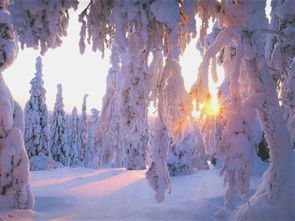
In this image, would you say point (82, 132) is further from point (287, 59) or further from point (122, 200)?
point (122, 200)

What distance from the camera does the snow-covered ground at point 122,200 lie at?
7.84 metres

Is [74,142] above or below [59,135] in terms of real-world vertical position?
below

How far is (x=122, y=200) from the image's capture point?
377 inches

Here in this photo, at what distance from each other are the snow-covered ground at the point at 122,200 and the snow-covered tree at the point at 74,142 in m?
28.7

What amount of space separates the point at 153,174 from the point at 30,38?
2771 millimetres

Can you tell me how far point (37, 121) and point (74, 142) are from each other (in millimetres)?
18613

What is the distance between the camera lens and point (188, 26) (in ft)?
17.6

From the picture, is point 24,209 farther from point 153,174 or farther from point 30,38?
point 30,38

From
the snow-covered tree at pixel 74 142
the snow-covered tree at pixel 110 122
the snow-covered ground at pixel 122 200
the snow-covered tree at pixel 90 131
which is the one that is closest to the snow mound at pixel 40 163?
the snow-covered tree at pixel 110 122

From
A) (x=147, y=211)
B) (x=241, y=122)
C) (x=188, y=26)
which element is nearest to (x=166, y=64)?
(x=188, y=26)

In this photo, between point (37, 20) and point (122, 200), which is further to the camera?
point (122, 200)

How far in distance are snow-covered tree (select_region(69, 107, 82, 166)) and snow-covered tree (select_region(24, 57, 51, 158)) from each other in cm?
1220

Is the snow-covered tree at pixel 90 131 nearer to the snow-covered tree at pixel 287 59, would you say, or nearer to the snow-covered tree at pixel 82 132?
the snow-covered tree at pixel 82 132

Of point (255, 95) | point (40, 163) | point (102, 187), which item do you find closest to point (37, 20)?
point (255, 95)
